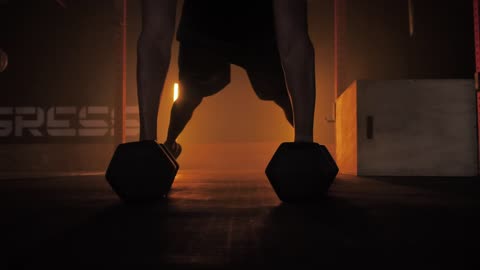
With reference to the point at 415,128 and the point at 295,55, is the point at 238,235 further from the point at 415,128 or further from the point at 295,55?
the point at 415,128

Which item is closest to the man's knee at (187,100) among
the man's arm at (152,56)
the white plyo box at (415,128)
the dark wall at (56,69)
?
the man's arm at (152,56)

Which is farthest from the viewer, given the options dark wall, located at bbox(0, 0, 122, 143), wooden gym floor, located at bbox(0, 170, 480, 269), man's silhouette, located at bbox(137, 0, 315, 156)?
dark wall, located at bbox(0, 0, 122, 143)

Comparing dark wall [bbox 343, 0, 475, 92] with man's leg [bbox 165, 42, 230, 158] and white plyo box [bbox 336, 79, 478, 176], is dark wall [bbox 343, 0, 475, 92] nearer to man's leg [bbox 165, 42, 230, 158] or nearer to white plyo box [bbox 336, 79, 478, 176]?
white plyo box [bbox 336, 79, 478, 176]

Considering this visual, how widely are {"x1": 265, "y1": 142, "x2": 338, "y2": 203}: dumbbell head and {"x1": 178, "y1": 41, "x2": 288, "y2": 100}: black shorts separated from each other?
66 cm

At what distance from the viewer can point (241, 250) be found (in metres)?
0.44

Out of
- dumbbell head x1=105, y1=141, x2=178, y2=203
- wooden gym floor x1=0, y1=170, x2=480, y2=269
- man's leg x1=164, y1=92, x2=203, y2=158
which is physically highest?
man's leg x1=164, y1=92, x2=203, y2=158

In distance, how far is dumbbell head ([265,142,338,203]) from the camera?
32.4 inches

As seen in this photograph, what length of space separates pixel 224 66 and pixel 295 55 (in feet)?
1.95

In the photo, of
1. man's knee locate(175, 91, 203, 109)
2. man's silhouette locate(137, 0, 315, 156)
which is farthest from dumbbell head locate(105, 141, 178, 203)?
man's knee locate(175, 91, 203, 109)

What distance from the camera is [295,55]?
0.97 m

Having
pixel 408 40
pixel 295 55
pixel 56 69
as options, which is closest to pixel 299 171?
pixel 295 55

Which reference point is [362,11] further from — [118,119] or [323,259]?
[323,259]

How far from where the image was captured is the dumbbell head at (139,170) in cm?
85

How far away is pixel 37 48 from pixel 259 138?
3.26m
